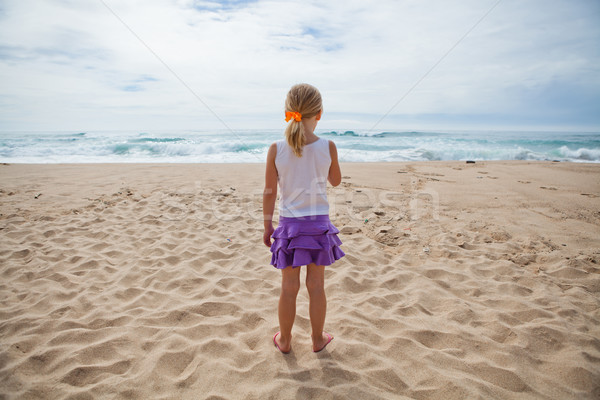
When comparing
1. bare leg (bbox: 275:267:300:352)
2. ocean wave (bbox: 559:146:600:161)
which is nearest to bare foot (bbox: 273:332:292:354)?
bare leg (bbox: 275:267:300:352)

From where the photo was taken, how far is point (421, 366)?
84.5 inches

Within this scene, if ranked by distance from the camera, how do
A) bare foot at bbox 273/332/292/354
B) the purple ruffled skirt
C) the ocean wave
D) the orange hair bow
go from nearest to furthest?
1. the orange hair bow
2. the purple ruffled skirt
3. bare foot at bbox 273/332/292/354
4. the ocean wave

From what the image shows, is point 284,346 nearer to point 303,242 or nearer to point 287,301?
point 287,301

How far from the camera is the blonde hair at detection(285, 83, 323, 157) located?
1902 mm

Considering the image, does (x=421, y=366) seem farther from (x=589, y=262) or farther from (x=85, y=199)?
(x=85, y=199)

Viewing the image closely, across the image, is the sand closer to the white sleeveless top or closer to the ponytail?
the white sleeveless top

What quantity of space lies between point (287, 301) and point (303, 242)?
17.4 inches

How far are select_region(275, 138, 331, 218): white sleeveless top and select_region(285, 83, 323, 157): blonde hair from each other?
9cm

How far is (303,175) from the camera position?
6.64 ft

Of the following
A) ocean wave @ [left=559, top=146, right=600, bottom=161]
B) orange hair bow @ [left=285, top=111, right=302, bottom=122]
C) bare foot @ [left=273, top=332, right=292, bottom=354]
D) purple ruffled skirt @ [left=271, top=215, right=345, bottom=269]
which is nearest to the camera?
orange hair bow @ [left=285, top=111, right=302, bottom=122]

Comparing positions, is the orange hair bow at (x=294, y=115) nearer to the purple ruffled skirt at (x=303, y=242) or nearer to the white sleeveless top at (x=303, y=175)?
the white sleeveless top at (x=303, y=175)

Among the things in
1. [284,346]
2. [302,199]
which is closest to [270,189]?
[302,199]

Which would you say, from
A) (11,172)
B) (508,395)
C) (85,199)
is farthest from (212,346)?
(11,172)

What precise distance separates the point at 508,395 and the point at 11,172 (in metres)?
11.8
